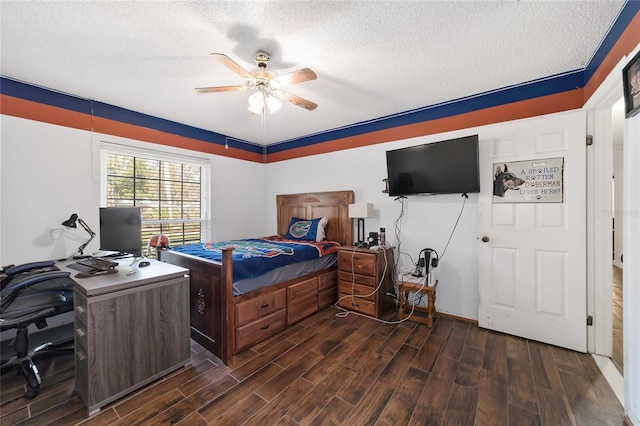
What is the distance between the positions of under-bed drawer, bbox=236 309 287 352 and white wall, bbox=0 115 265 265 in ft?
6.70

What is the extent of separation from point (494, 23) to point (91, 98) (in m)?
3.88

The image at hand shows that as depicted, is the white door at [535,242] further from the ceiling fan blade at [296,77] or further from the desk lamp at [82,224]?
the desk lamp at [82,224]

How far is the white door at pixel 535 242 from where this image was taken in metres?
2.23

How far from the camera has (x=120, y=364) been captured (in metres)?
1.69

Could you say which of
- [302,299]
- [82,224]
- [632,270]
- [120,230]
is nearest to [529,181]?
[632,270]

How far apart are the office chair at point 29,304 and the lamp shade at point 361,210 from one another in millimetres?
2761

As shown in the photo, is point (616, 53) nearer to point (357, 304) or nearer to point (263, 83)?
point (263, 83)

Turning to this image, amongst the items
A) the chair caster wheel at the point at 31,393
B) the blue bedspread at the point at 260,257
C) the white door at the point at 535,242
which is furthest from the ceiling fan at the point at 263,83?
the chair caster wheel at the point at 31,393

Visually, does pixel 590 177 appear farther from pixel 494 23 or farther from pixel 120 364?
pixel 120 364

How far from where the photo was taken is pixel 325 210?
3.93m

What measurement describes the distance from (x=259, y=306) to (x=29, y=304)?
1.69 m

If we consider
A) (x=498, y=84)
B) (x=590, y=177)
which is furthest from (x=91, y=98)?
(x=590, y=177)

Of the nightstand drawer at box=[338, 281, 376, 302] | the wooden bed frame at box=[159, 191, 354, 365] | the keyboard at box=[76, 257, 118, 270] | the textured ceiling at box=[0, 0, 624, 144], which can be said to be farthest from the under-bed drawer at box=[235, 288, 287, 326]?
the textured ceiling at box=[0, 0, 624, 144]

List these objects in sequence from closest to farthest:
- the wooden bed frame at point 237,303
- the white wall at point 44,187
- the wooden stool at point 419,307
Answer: the wooden bed frame at point 237,303
the white wall at point 44,187
the wooden stool at point 419,307
